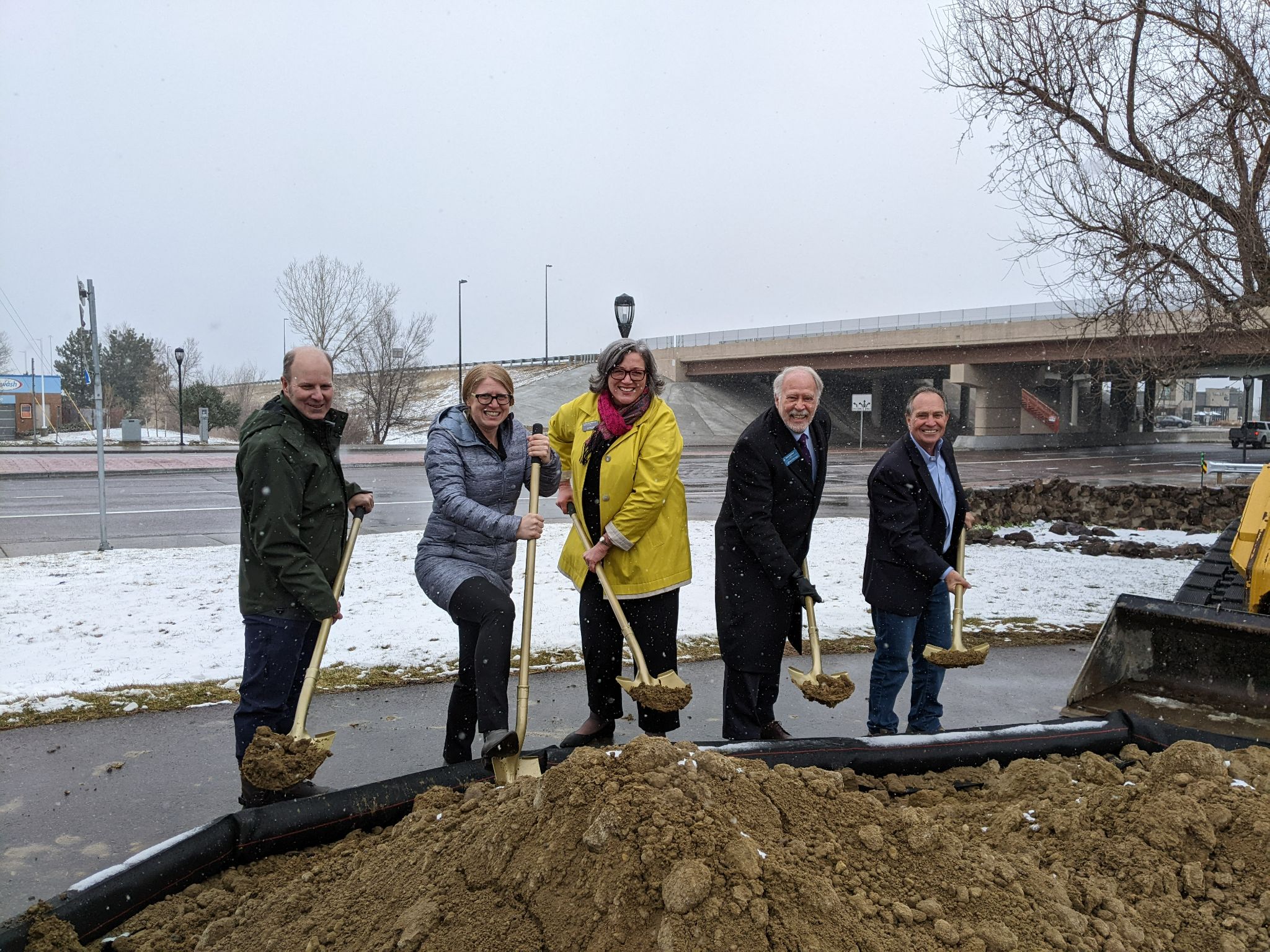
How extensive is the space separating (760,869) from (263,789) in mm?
1958

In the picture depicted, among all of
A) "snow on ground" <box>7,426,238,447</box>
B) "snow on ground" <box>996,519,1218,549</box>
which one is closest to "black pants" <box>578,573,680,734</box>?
"snow on ground" <box>996,519,1218,549</box>

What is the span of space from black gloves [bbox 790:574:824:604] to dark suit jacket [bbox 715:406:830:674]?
3 centimetres

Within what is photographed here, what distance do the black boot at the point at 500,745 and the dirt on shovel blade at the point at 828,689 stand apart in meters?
1.31

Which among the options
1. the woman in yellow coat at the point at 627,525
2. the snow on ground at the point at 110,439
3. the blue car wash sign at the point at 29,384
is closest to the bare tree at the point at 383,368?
the snow on ground at the point at 110,439

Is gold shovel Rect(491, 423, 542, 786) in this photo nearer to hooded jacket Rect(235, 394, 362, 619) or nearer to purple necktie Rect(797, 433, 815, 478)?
hooded jacket Rect(235, 394, 362, 619)

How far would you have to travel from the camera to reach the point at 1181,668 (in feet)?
16.0

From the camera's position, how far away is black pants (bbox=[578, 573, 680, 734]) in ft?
13.7

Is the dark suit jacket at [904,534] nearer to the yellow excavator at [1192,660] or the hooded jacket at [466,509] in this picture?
the yellow excavator at [1192,660]

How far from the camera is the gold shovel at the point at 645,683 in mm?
3709

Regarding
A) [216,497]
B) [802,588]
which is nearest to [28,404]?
[216,497]

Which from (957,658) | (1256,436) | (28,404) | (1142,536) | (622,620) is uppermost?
(28,404)

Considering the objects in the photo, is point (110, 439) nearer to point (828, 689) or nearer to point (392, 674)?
point (392, 674)

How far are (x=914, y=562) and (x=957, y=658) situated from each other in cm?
48

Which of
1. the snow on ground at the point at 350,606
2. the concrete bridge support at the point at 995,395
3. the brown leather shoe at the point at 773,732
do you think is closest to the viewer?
the brown leather shoe at the point at 773,732
